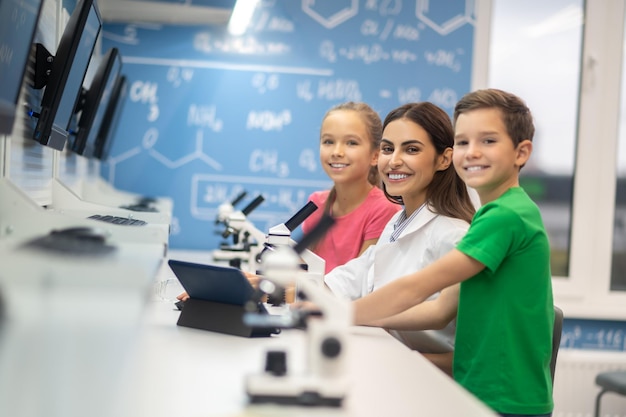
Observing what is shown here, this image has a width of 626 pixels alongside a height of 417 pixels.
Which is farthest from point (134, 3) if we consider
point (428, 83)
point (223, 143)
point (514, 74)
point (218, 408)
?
point (218, 408)

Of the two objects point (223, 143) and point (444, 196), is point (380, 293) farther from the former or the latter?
point (223, 143)

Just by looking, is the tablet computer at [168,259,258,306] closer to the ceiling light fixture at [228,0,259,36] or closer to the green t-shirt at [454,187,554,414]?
the green t-shirt at [454,187,554,414]

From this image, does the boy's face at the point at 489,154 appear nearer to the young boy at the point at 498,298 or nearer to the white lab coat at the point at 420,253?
the young boy at the point at 498,298

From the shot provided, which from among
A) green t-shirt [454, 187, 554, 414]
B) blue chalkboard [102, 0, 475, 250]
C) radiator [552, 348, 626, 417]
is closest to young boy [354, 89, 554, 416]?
green t-shirt [454, 187, 554, 414]

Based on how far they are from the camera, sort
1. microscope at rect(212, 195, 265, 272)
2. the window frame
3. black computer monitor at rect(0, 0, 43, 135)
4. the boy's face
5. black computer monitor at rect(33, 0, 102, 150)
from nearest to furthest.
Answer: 1. black computer monitor at rect(0, 0, 43, 135)
2. the boy's face
3. black computer monitor at rect(33, 0, 102, 150)
4. microscope at rect(212, 195, 265, 272)
5. the window frame

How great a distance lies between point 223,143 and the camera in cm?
423

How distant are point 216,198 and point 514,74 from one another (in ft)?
5.95

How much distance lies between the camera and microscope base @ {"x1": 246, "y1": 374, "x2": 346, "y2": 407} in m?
1.08

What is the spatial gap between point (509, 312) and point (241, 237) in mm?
1404

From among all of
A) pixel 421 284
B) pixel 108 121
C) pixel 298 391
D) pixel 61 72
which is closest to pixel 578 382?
pixel 421 284

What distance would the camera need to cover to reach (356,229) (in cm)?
267

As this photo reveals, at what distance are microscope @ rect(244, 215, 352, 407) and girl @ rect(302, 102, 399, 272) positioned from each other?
1.54 metres

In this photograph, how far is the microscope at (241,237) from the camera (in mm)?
2639

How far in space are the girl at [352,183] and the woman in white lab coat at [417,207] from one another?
325mm
